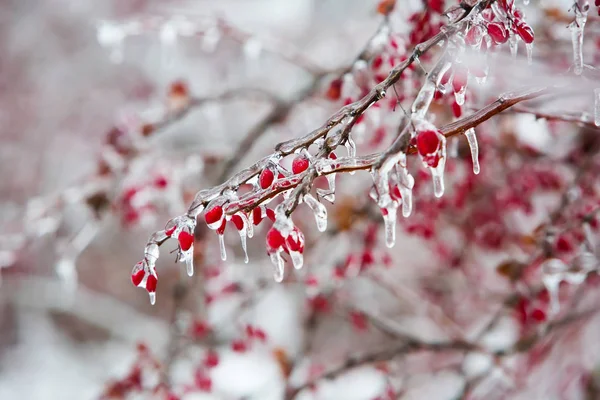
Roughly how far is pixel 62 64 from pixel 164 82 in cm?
179

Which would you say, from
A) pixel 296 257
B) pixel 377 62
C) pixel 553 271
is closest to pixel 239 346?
pixel 553 271

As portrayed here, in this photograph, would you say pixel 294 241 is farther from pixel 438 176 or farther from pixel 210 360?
pixel 210 360

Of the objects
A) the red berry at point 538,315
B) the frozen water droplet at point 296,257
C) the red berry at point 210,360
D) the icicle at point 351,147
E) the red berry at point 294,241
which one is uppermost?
the icicle at point 351,147

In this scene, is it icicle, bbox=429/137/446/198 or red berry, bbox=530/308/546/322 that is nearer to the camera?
icicle, bbox=429/137/446/198

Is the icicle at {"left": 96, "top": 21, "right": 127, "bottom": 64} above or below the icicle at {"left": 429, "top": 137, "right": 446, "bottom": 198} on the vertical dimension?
above

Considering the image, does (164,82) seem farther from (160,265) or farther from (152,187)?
(152,187)

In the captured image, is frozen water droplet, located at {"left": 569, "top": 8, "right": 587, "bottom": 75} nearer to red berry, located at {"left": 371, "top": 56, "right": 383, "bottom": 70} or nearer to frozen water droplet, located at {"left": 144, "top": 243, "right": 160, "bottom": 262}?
red berry, located at {"left": 371, "top": 56, "right": 383, "bottom": 70}

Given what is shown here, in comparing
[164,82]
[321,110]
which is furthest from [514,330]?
[164,82]

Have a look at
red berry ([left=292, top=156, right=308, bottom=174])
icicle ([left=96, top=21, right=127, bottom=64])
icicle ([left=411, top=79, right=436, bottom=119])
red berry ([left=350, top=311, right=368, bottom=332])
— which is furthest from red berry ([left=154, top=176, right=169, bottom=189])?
icicle ([left=411, top=79, right=436, bottom=119])

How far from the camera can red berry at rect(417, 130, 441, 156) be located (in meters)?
0.81

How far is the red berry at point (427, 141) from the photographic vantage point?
32.0 inches

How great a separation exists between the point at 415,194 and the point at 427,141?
5.25 feet

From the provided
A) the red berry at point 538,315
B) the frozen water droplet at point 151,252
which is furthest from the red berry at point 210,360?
the frozen water droplet at point 151,252

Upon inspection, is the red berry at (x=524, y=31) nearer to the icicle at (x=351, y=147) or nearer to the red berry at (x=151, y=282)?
the icicle at (x=351, y=147)
